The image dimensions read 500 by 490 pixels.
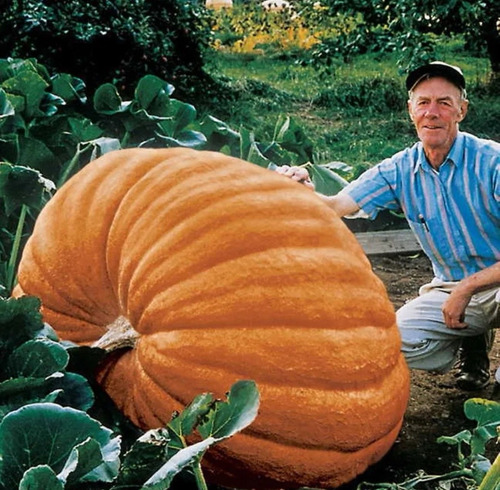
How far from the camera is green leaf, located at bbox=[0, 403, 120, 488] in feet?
4.90

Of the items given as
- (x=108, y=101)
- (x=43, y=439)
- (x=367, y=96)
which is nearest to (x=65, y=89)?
(x=108, y=101)

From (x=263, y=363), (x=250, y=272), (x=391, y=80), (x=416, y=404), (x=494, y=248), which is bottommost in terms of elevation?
(x=391, y=80)

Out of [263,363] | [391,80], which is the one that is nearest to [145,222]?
[263,363]

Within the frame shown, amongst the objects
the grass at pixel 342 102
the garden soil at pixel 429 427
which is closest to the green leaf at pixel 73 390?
the garden soil at pixel 429 427

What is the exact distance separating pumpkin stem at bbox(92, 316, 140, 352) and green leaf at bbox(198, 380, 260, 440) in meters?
0.60

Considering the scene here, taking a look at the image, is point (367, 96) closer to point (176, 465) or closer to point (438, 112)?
point (438, 112)

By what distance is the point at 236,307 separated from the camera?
2012 mm

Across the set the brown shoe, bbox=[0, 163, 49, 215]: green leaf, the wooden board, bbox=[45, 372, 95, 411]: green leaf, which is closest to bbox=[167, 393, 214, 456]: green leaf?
bbox=[45, 372, 95, 411]: green leaf

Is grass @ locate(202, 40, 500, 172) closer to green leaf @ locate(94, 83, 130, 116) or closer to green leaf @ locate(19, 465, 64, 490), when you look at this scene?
green leaf @ locate(94, 83, 130, 116)

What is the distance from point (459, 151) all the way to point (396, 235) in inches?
74.1

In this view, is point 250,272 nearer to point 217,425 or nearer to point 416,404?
point 217,425

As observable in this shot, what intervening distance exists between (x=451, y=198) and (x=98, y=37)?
16.7 feet

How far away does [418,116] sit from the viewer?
3.00 m

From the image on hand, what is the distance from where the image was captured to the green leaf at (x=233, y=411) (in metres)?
1.54
